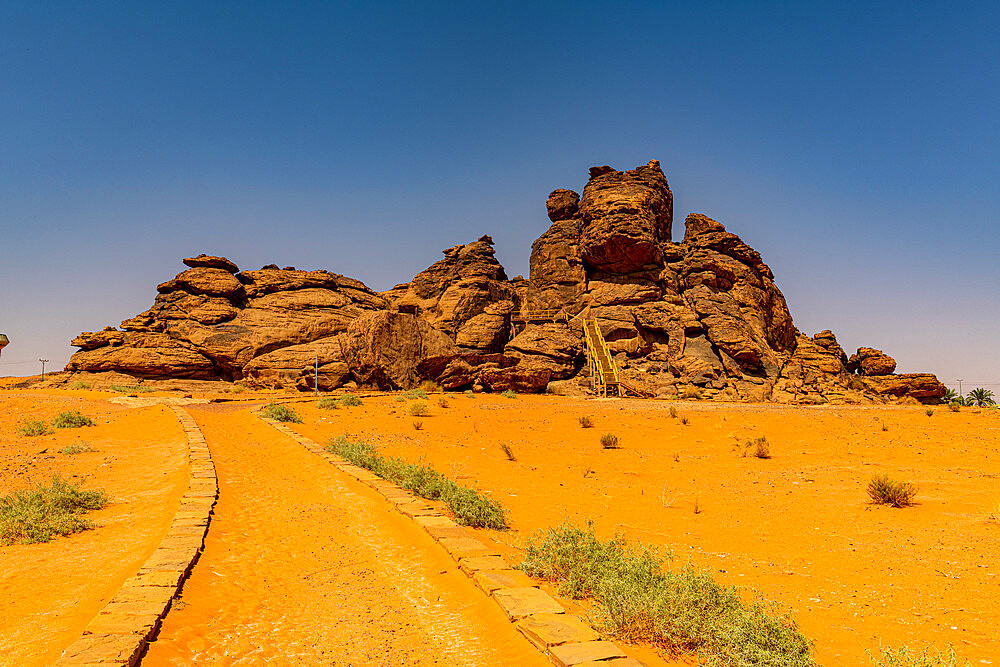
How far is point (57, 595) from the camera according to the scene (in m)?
3.98

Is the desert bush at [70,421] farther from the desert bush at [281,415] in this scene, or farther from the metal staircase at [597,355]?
the metal staircase at [597,355]

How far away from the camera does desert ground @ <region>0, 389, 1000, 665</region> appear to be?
362 cm

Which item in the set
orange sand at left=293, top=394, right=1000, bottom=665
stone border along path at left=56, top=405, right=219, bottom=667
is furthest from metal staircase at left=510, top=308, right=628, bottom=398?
stone border along path at left=56, top=405, right=219, bottom=667

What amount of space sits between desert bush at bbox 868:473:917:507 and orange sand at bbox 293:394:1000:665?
6.5 inches

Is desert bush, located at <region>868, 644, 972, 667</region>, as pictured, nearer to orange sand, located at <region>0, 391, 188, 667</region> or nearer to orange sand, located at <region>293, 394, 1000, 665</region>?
orange sand, located at <region>293, 394, 1000, 665</region>

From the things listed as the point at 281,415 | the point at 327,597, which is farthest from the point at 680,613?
the point at 281,415

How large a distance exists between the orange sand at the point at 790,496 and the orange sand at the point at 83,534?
3498 millimetres

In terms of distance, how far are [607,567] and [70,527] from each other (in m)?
5.58

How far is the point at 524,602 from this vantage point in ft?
12.7

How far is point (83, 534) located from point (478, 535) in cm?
420

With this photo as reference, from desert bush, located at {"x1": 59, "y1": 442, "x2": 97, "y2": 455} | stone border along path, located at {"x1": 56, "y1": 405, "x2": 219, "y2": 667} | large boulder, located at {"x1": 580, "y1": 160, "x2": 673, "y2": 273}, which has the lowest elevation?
stone border along path, located at {"x1": 56, "y1": 405, "x2": 219, "y2": 667}

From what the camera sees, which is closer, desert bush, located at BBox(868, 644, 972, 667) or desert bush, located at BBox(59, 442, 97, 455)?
desert bush, located at BBox(868, 644, 972, 667)

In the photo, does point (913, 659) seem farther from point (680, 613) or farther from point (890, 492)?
point (890, 492)

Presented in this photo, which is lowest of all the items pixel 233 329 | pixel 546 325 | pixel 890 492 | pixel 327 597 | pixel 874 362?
pixel 327 597
